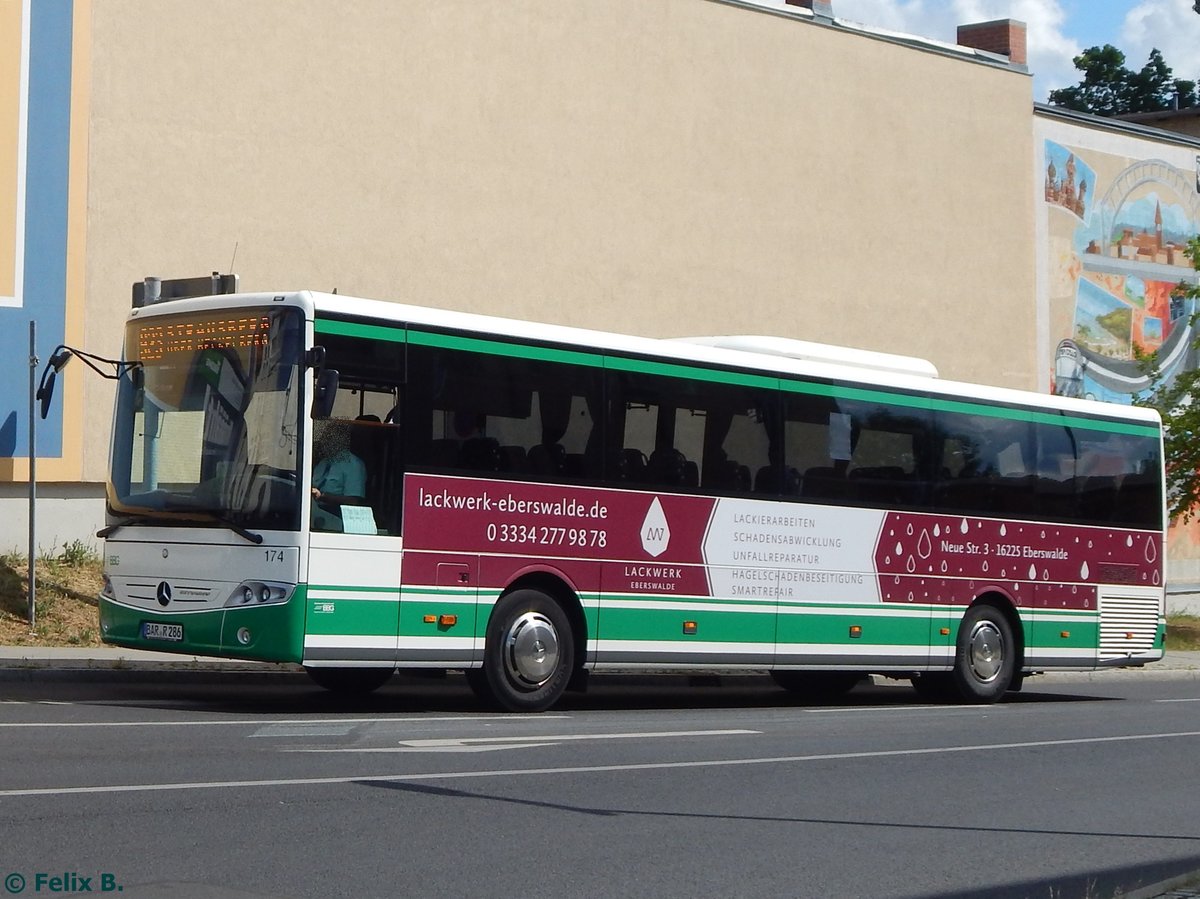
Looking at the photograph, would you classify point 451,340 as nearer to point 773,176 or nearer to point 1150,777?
point 1150,777

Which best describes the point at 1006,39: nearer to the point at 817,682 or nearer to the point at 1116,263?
the point at 1116,263

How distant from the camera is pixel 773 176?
31.4 m

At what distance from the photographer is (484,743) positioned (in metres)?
11.7

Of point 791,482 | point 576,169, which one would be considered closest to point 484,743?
point 791,482

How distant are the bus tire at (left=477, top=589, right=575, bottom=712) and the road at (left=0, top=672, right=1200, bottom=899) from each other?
220 mm

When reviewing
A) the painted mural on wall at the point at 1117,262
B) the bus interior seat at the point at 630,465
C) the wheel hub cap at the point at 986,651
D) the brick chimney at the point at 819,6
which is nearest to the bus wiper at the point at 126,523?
the bus interior seat at the point at 630,465

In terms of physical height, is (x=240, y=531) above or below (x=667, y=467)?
below

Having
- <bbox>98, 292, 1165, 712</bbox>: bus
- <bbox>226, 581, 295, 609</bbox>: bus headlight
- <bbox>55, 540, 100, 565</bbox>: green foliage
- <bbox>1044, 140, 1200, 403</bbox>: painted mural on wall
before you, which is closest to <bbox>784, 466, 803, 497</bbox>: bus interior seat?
<bbox>98, 292, 1165, 712</bbox>: bus

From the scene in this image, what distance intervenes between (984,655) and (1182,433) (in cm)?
1513

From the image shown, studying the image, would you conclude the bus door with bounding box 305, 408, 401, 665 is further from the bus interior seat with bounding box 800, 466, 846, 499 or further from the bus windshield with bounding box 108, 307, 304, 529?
the bus interior seat with bounding box 800, 466, 846, 499

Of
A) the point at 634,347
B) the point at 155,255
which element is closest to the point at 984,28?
the point at 155,255

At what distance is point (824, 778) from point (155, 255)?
1489 cm

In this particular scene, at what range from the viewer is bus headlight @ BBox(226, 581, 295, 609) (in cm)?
1248

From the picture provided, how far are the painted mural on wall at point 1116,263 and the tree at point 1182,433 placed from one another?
2.24m
